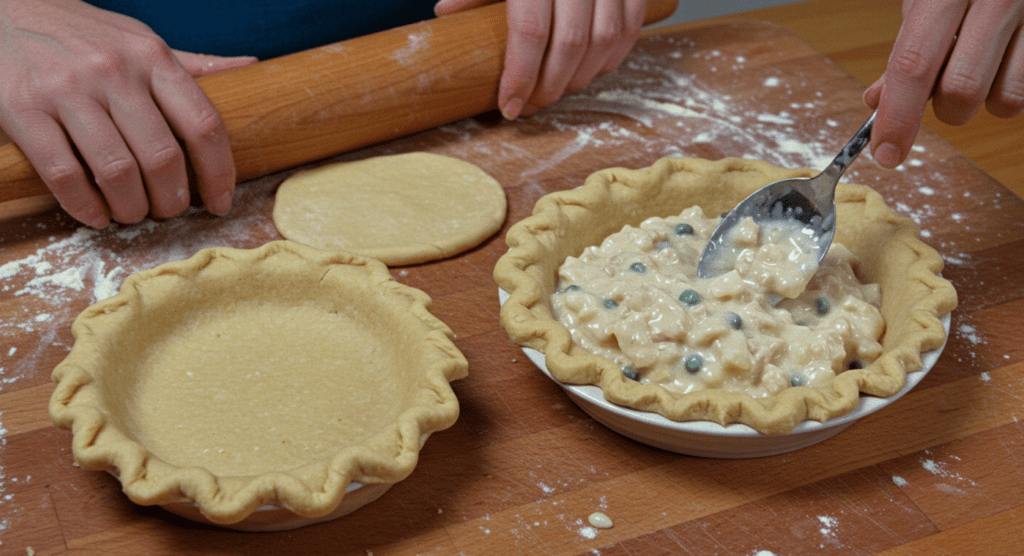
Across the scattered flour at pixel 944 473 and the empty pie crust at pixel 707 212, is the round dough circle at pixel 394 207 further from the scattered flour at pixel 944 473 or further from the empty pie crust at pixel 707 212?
the scattered flour at pixel 944 473

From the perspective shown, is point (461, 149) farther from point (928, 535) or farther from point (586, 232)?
point (928, 535)

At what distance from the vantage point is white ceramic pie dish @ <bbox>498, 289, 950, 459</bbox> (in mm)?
1568

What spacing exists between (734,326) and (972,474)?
1.88ft

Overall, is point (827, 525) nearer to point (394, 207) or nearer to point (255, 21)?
point (394, 207)

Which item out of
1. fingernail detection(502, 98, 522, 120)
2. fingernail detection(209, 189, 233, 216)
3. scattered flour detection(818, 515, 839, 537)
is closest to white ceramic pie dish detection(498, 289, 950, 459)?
scattered flour detection(818, 515, 839, 537)

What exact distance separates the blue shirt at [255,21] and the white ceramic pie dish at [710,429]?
1.76 meters

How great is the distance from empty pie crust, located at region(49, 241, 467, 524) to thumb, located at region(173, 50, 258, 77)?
1.01 m

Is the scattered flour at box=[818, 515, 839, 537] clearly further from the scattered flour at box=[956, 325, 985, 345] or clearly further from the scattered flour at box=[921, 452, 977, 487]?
the scattered flour at box=[956, 325, 985, 345]

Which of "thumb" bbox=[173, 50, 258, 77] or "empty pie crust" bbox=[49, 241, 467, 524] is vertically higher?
"thumb" bbox=[173, 50, 258, 77]

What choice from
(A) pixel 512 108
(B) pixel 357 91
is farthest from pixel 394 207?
(A) pixel 512 108

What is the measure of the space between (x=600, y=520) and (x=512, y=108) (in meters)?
1.56

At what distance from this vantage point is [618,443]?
1777 millimetres

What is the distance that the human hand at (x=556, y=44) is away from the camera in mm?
2713

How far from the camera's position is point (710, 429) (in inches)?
61.0
